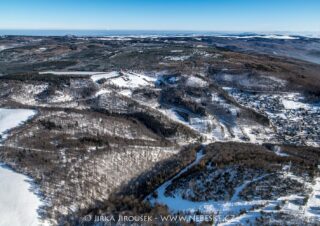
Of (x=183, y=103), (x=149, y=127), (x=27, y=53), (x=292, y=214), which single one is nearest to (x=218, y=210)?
(x=292, y=214)

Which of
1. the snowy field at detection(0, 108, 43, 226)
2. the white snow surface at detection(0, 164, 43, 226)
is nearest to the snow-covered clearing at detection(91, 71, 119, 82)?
the snowy field at detection(0, 108, 43, 226)

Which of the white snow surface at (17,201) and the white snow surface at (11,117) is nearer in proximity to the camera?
the white snow surface at (17,201)

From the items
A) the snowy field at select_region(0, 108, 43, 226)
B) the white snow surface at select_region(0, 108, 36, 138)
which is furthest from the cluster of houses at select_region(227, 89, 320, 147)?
the white snow surface at select_region(0, 108, 36, 138)

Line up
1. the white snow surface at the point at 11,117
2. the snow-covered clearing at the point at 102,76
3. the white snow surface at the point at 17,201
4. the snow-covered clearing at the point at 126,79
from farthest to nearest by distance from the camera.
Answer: the snow-covered clearing at the point at 102,76, the snow-covered clearing at the point at 126,79, the white snow surface at the point at 11,117, the white snow surface at the point at 17,201

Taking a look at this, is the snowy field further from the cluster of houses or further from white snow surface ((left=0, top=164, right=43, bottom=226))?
the cluster of houses

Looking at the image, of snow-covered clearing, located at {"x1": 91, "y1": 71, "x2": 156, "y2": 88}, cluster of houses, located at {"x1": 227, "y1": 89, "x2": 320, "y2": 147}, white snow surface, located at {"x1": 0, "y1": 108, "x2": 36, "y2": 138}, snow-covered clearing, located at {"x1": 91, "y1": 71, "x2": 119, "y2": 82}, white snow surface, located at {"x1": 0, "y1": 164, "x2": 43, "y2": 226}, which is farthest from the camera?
snow-covered clearing, located at {"x1": 91, "y1": 71, "x2": 119, "y2": 82}

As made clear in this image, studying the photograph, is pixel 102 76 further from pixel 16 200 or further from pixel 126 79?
pixel 16 200

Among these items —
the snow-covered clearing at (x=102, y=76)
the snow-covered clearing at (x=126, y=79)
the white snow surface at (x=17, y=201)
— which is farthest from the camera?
the snow-covered clearing at (x=102, y=76)

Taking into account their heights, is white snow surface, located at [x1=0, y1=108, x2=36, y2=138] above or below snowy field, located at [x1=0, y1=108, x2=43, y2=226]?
above

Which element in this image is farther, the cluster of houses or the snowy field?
the cluster of houses

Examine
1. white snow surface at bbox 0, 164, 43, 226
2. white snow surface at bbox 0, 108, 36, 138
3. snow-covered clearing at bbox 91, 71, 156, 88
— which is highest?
snow-covered clearing at bbox 91, 71, 156, 88

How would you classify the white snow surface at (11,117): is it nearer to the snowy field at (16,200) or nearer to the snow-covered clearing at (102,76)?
the snowy field at (16,200)

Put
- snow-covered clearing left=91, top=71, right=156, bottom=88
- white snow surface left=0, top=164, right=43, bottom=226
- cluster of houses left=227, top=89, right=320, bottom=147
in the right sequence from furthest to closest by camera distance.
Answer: snow-covered clearing left=91, top=71, right=156, bottom=88, cluster of houses left=227, top=89, right=320, bottom=147, white snow surface left=0, top=164, right=43, bottom=226

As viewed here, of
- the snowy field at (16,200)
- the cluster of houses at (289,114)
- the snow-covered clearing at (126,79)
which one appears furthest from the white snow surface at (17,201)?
the snow-covered clearing at (126,79)
